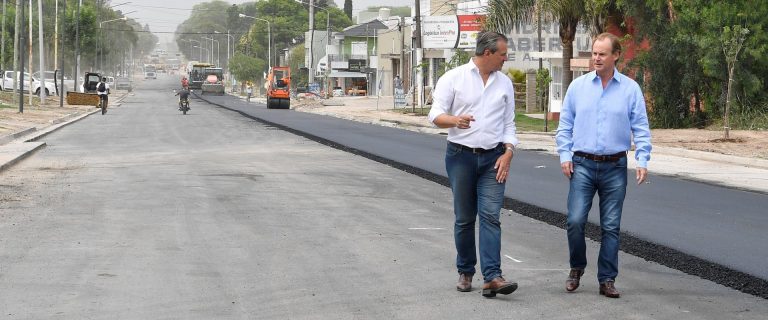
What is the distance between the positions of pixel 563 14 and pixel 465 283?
34087mm

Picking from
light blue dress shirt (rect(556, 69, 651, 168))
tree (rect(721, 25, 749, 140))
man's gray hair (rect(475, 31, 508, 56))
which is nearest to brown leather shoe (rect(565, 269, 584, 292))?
light blue dress shirt (rect(556, 69, 651, 168))

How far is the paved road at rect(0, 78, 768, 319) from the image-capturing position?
26.6 feet

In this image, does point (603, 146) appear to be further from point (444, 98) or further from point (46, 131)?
point (46, 131)

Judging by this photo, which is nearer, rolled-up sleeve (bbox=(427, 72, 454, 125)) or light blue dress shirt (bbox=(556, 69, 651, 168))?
rolled-up sleeve (bbox=(427, 72, 454, 125))

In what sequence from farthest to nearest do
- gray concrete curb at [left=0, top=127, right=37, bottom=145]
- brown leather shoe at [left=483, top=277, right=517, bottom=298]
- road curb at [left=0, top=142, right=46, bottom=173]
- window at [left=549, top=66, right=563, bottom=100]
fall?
window at [left=549, top=66, right=563, bottom=100]
gray concrete curb at [left=0, top=127, right=37, bottom=145]
road curb at [left=0, top=142, right=46, bottom=173]
brown leather shoe at [left=483, top=277, right=517, bottom=298]

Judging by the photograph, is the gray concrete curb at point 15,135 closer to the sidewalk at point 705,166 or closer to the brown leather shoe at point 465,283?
the sidewalk at point 705,166

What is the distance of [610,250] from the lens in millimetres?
8664

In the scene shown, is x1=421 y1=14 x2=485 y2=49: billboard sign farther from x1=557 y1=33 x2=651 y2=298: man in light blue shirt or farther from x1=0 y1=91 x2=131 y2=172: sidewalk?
x1=557 y1=33 x2=651 y2=298: man in light blue shirt

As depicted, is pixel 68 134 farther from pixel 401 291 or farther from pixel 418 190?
pixel 401 291

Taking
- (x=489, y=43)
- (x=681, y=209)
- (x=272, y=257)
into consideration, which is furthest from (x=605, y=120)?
(x=681, y=209)

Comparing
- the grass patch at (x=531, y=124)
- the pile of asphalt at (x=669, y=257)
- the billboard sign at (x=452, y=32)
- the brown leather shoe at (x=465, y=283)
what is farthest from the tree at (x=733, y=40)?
the billboard sign at (x=452, y=32)

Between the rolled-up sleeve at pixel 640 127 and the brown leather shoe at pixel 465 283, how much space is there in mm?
1385

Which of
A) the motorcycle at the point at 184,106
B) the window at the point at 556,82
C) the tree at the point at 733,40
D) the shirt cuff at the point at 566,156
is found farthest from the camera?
the motorcycle at the point at 184,106

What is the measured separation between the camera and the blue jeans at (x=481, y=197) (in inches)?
336
